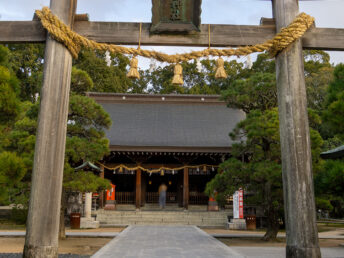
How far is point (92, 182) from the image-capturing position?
10.7m

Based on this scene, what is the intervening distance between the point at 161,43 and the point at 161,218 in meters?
12.9

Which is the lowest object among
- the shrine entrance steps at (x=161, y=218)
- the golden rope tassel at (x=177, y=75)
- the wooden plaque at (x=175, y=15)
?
the shrine entrance steps at (x=161, y=218)

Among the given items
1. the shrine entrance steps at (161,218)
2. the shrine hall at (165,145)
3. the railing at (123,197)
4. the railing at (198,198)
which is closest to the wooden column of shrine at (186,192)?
the shrine hall at (165,145)

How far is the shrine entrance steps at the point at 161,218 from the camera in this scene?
16141mm

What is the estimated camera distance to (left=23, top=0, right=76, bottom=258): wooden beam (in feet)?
13.8

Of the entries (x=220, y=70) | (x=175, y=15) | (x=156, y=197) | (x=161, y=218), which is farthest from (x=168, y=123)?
(x=175, y=15)

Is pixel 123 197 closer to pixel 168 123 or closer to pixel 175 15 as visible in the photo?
pixel 168 123

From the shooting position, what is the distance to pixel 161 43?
16.1 ft

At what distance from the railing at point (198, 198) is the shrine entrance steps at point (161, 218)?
1.88 m

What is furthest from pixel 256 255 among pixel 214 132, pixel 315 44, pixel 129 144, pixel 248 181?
pixel 214 132

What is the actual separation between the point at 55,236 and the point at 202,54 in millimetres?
3164

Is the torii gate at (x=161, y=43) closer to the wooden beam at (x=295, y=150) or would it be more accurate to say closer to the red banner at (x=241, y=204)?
the wooden beam at (x=295, y=150)

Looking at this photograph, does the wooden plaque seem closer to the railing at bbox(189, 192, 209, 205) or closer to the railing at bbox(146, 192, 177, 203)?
the railing at bbox(189, 192, 209, 205)

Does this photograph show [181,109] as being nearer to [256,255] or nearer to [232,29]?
[256,255]
